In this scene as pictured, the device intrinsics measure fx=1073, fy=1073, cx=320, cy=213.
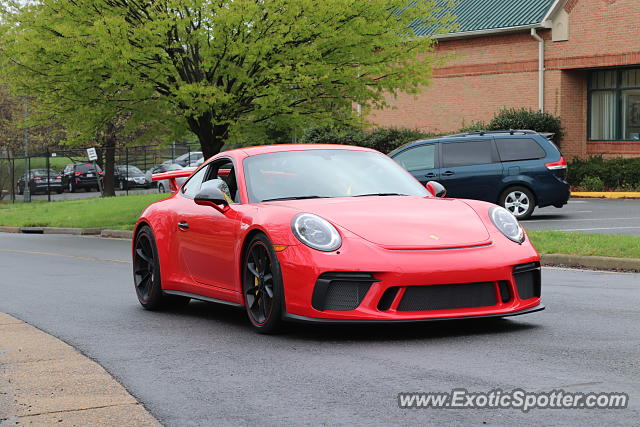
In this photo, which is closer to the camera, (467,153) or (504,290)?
(504,290)

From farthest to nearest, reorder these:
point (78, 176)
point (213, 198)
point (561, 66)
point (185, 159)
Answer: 1. point (185, 159)
2. point (78, 176)
3. point (561, 66)
4. point (213, 198)

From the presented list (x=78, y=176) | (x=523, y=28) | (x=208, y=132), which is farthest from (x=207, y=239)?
(x=78, y=176)

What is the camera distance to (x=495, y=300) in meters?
7.34

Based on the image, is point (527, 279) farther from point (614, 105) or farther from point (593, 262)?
point (614, 105)

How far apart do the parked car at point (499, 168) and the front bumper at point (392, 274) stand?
13.9 m

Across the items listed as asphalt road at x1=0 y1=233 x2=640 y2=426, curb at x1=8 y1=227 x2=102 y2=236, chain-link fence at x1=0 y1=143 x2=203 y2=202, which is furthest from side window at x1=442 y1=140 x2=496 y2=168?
chain-link fence at x1=0 y1=143 x2=203 y2=202

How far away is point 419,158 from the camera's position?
71.9 feet

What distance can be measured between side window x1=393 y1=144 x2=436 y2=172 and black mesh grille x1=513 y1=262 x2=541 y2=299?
1415 cm

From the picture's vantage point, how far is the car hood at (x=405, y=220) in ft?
23.9

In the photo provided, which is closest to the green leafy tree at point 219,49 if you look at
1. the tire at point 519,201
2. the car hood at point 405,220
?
the tire at point 519,201

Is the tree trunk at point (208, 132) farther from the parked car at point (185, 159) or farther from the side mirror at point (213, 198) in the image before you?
the parked car at point (185, 159)

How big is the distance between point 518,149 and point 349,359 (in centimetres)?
1544

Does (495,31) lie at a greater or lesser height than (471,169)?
greater

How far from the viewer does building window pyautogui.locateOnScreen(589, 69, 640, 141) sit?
34.0 m
